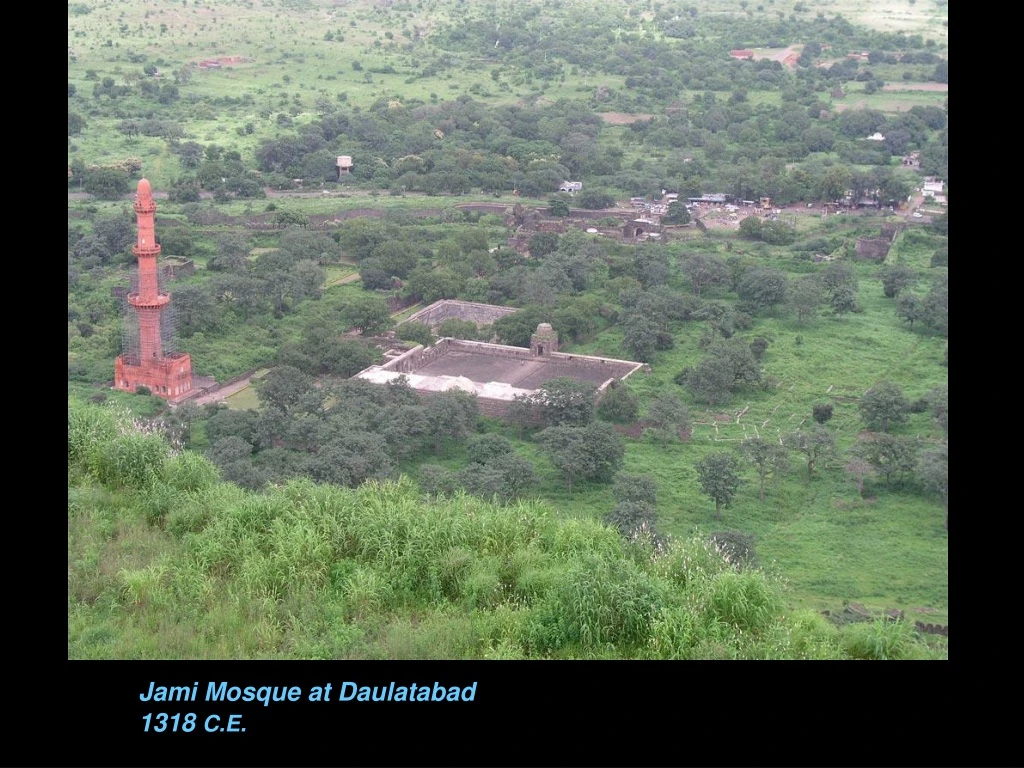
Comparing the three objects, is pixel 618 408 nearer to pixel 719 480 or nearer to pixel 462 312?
pixel 719 480

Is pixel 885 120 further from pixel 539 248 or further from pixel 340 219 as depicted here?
pixel 340 219

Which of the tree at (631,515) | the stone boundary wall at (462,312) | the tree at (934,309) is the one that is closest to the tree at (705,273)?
the stone boundary wall at (462,312)

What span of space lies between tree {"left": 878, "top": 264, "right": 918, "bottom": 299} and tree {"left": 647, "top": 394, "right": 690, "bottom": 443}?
444cm

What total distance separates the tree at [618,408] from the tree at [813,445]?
1.33 m

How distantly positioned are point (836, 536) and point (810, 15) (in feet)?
64.7

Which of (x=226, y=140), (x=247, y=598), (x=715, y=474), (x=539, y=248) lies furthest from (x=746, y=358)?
(x=226, y=140)

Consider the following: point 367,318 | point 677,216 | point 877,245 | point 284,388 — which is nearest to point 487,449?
point 284,388

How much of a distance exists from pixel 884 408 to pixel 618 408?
2164 mm

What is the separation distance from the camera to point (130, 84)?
2384 centimetres

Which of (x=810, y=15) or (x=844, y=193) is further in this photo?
(x=810, y=15)

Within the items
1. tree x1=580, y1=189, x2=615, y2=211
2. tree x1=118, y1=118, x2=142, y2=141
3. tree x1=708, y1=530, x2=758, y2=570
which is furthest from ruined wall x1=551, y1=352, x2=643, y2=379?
tree x1=118, y1=118, x2=142, y2=141

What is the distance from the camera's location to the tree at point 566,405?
387 inches

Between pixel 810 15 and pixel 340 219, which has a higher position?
pixel 810 15

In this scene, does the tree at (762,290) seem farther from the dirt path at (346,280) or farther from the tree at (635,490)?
the tree at (635,490)
